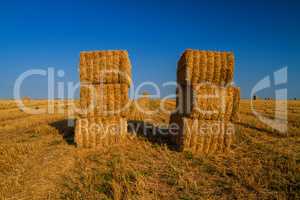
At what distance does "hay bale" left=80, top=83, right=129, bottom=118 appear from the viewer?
659 cm

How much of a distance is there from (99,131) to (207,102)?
378cm

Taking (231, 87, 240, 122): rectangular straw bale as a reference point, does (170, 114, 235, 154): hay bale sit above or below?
below

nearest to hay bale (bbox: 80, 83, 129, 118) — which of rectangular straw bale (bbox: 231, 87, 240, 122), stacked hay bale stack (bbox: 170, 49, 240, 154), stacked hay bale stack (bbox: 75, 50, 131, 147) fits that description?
stacked hay bale stack (bbox: 75, 50, 131, 147)

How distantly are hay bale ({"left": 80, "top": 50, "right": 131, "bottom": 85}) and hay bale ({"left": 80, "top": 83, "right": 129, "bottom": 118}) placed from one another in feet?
0.87

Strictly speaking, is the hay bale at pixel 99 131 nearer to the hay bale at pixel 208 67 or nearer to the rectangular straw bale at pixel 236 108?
the hay bale at pixel 208 67

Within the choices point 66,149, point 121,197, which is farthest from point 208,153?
point 66,149

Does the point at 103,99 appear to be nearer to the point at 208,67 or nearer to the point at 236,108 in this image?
the point at 208,67

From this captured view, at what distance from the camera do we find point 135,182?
148 inches

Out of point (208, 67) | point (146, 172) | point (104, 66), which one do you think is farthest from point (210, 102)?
point (104, 66)

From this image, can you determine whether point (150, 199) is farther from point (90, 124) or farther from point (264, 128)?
point (264, 128)

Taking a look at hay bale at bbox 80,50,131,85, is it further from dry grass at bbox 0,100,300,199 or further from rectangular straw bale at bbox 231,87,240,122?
rectangular straw bale at bbox 231,87,240,122

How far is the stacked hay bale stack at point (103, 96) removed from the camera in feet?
21.6

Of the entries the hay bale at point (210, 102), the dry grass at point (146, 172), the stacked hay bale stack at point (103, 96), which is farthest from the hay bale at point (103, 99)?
the hay bale at point (210, 102)

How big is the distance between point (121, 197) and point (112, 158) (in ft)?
6.96
